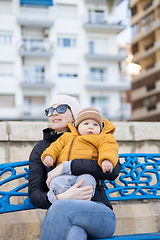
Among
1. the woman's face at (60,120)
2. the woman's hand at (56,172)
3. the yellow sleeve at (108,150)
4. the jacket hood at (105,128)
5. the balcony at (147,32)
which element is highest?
the balcony at (147,32)

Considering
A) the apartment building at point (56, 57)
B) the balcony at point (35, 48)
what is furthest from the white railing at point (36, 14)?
the balcony at point (35, 48)

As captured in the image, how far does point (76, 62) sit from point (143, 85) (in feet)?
39.8

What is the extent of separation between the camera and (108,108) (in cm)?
2850

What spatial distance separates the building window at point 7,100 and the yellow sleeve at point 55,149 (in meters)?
24.5

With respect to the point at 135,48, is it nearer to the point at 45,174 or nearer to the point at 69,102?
the point at 69,102

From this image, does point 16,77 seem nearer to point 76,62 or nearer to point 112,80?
point 76,62

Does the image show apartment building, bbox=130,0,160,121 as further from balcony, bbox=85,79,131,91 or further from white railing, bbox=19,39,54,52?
white railing, bbox=19,39,54,52

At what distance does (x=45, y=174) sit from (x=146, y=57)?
3598cm

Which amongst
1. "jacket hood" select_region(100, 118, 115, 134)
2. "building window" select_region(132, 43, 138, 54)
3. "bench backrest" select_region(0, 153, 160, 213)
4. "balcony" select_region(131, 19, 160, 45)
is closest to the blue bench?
"bench backrest" select_region(0, 153, 160, 213)

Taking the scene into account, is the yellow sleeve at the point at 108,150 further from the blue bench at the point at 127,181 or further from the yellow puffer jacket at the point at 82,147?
the blue bench at the point at 127,181

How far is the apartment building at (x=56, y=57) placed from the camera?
1039 inches

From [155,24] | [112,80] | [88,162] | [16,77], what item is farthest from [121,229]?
[155,24]

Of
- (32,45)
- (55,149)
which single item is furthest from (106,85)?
(55,149)

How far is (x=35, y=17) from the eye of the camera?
2786 centimetres
